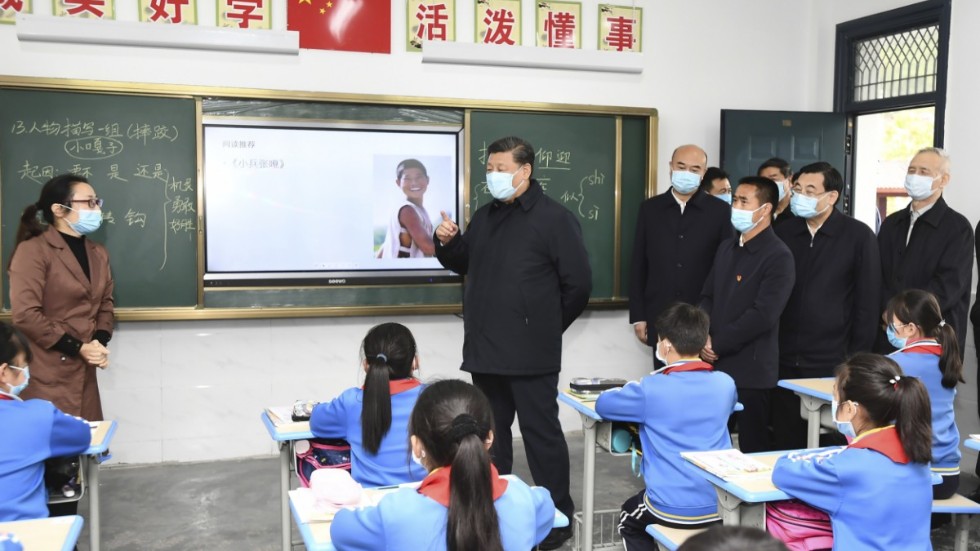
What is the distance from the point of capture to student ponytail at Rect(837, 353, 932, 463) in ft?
6.60

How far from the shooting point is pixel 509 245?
341 cm

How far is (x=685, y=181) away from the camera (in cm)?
455

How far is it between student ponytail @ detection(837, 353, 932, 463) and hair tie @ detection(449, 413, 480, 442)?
40.6 inches

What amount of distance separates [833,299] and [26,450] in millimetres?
3243

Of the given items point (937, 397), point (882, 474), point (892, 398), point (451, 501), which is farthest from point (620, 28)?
point (451, 501)

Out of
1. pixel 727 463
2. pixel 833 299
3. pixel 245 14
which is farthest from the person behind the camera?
pixel 245 14

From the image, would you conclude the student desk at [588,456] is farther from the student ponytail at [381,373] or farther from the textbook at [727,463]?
the student ponytail at [381,373]

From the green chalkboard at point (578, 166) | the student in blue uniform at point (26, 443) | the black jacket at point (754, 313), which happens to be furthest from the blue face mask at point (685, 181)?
the student in blue uniform at point (26, 443)

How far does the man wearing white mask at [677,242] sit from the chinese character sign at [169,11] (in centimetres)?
261

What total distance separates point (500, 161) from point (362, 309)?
5.37 feet

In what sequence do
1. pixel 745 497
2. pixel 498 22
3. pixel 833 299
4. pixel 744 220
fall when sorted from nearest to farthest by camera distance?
pixel 745 497, pixel 744 220, pixel 833 299, pixel 498 22

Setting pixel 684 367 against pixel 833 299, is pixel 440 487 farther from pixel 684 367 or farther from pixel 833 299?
pixel 833 299

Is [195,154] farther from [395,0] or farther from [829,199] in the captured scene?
[829,199]

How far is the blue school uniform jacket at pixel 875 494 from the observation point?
2.01 metres
